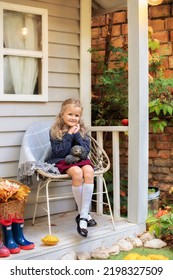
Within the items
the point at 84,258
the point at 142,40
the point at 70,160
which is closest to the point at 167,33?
the point at 142,40

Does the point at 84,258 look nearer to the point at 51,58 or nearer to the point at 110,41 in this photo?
the point at 51,58

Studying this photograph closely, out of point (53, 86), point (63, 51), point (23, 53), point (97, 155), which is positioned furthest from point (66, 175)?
point (63, 51)

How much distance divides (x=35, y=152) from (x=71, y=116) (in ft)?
1.66

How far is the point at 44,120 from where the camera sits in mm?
4934

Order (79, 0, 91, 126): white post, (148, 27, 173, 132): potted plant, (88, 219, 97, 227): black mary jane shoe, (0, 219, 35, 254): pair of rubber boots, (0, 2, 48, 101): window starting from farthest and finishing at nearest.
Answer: (148, 27, 173, 132): potted plant, (79, 0, 91, 126): white post, (0, 2, 48, 101): window, (88, 219, 97, 227): black mary jane shoe, (0, 219, 35, 254): pair of rubber boots

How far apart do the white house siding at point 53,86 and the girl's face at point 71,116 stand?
0.55 m

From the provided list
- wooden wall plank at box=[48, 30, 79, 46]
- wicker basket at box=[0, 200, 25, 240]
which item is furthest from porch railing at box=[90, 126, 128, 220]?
wicker basket at box=[0, 200, 25, 240]

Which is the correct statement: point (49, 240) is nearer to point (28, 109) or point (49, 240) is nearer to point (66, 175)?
point (66, 175)

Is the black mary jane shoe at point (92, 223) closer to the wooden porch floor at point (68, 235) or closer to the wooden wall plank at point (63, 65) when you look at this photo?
the wooden porch floor at point (68, 235)

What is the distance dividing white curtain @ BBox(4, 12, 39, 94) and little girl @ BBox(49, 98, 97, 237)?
0.57 metres

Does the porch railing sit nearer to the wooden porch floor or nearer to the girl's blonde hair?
the wooden porch floor

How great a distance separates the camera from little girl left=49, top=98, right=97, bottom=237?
410 centimetres

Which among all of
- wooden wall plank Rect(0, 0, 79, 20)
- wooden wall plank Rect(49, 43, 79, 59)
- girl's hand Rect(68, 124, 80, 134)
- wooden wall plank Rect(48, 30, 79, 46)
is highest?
wooden wall plank Rect(0, 0, 79, 20)

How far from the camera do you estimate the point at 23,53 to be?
15.5 ft
